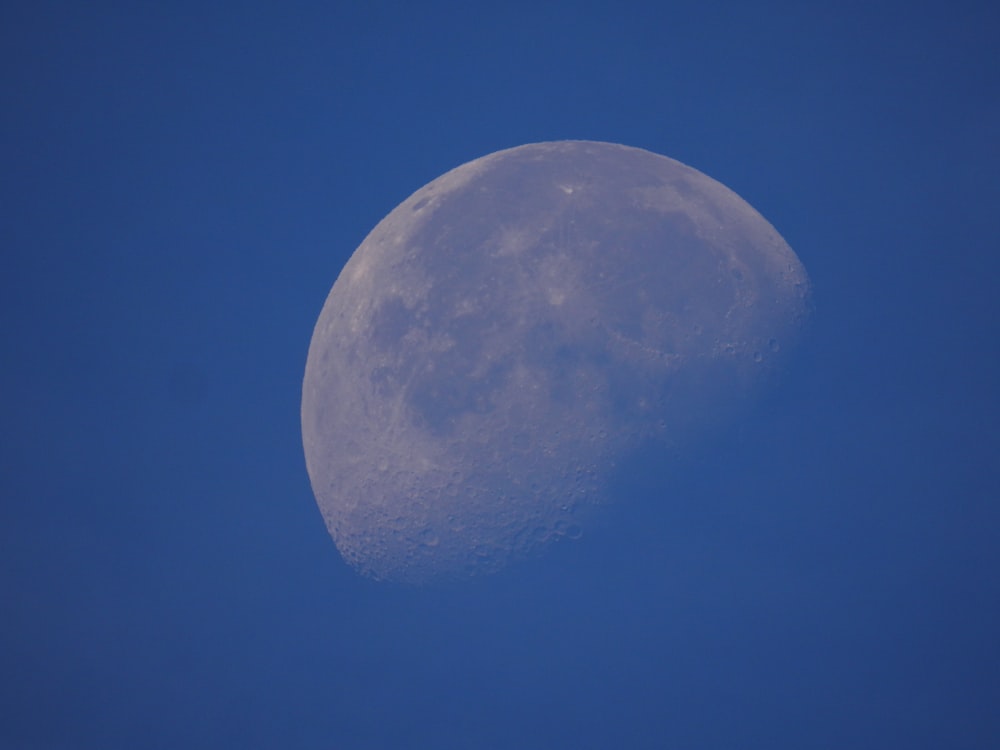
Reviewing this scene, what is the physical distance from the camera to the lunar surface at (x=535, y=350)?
5.41m

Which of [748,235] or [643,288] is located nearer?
[643,288]

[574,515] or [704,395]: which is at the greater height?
[704,395]

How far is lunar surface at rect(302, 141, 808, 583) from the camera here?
5.41 m

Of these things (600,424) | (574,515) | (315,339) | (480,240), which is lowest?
(574,515)

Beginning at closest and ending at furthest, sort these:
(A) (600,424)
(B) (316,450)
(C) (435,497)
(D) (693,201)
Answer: (A) (600,424)
(C) (435,497)
(D) (693,201)
(B) (316,450)

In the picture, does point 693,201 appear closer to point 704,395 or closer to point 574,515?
point 704,395

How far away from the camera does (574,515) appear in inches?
215

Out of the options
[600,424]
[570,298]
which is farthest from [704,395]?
[570,298]

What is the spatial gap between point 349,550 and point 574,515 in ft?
6.58

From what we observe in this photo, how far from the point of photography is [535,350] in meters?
5.51

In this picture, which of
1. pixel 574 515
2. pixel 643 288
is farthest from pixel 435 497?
pixel 643 288

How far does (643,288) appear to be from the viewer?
552cm

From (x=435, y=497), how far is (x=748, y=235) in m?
2.87

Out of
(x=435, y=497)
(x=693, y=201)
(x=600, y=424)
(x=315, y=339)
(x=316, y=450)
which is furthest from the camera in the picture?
(x=315, y=339)
